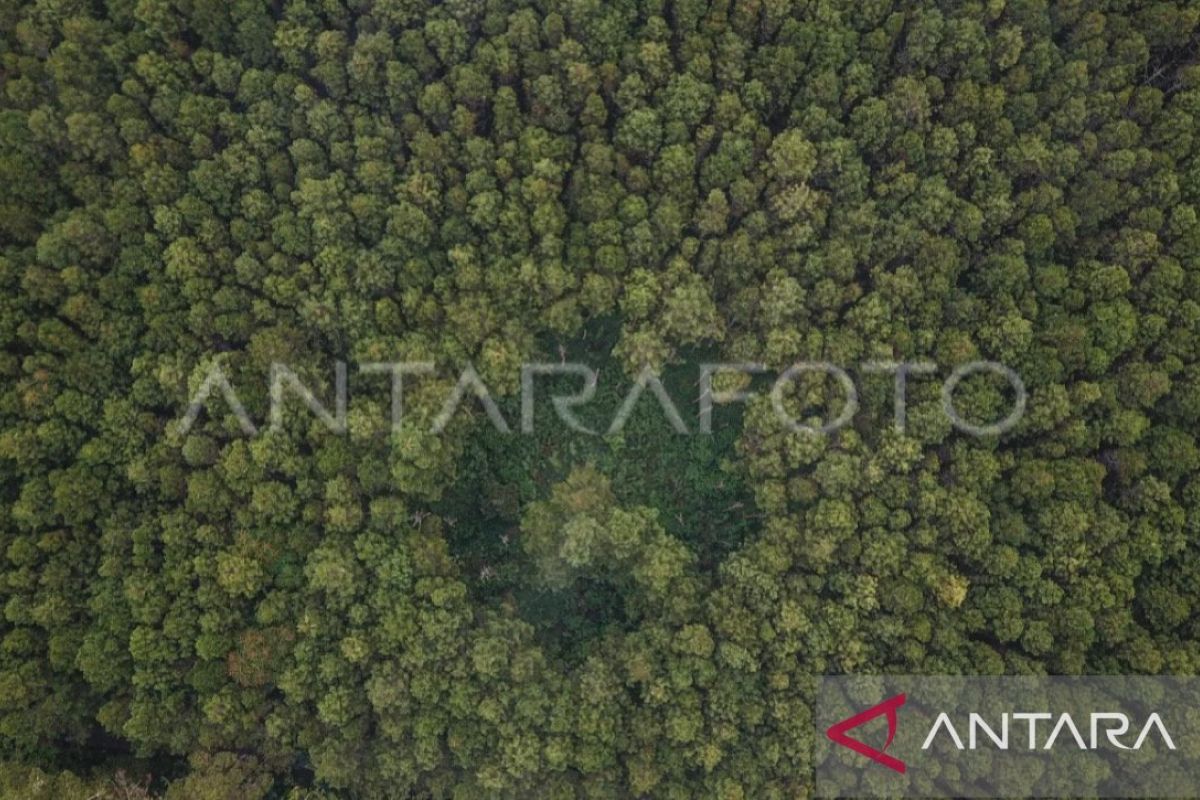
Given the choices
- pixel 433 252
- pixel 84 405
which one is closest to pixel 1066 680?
pixel 433 252

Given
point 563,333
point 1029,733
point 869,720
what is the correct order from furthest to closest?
point 563,333
point 869,720
point 1029,733

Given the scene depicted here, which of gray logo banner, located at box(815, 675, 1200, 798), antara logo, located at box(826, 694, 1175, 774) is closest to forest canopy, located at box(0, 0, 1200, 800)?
gray logo banner, located at box(815, 675, 1200, 798)

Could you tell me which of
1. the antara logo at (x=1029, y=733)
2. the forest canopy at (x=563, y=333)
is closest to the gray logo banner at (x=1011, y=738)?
the antara logo at (x=1029, y=733)

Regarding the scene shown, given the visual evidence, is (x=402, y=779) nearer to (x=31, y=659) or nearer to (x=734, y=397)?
(x=31, y=659)

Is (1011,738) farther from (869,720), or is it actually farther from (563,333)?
(563,333)

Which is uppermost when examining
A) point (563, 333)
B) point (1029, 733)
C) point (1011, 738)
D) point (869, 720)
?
point (563, 333)

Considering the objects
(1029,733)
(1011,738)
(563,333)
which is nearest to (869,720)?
(1011,738)
